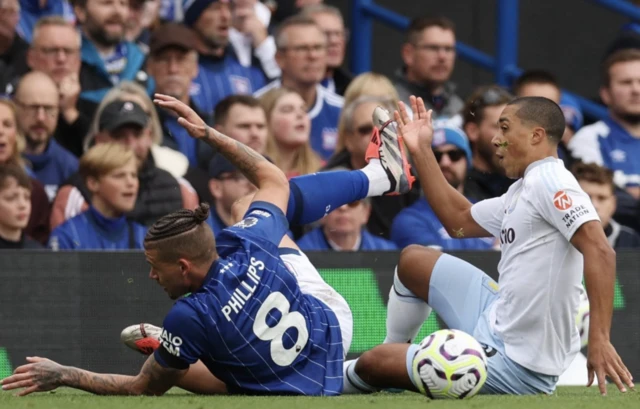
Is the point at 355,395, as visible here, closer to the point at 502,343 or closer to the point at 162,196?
the point at 502,343

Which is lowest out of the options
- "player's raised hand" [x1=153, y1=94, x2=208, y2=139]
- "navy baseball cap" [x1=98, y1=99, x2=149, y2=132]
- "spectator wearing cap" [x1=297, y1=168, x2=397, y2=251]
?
"spectator wearing cap" [x1=297, y1=168, x2=397, y2=251]

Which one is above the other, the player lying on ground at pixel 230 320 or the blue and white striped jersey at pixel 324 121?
the player lying on ground at pixel 230 320

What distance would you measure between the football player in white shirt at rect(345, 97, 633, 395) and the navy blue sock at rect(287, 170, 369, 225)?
2.19 feet

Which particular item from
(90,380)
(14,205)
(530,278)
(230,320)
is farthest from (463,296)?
(14,205)

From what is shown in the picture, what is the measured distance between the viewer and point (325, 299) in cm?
682

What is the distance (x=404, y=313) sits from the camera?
23.1ft

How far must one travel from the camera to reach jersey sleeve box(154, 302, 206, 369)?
5914 mm

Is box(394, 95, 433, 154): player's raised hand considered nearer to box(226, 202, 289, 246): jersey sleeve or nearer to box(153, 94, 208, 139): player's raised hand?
box(226, 202, 289, 246): jersey sleeve

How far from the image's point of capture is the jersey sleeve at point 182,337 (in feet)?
19.4

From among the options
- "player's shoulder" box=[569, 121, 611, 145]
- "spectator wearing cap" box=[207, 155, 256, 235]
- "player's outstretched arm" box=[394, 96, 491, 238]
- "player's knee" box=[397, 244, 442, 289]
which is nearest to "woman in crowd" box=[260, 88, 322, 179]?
"spectator wearing cap" box=[207, 155, 256, 235]

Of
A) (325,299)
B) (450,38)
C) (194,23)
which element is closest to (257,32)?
(194,23)

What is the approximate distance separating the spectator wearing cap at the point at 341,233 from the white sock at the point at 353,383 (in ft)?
8.47

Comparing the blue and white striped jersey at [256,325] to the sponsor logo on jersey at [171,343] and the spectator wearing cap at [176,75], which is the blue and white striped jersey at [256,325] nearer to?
the sponsor logo on jersey at [171,343]

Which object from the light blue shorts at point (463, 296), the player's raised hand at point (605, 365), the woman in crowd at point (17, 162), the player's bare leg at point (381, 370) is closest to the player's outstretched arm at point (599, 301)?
the player's raised hand at point (605, 365)
